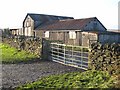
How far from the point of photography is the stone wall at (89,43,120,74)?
12789 mm

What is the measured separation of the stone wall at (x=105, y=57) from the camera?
12.8 meters

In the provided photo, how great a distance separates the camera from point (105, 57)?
1391 cm

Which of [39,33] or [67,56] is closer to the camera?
[67,56]

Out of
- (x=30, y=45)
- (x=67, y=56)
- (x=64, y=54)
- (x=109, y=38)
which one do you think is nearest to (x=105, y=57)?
(x=64, y=54)

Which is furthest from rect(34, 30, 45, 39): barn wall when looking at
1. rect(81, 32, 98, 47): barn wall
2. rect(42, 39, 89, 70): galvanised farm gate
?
rect(42, 39, 89, 70): galvanised farm gate

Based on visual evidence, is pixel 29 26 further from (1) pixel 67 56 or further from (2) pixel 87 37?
(1) pixel 67 56

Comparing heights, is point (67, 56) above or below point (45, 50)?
below

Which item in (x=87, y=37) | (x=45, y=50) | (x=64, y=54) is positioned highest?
(x=87, y=37)

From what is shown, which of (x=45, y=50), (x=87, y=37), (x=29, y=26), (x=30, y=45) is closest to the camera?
(x=45, y=50)

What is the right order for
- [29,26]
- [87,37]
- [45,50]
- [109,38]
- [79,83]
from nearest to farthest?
[79,83] < [45,50] < [87,37] < [109,38] < [29,26]

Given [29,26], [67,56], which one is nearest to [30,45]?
[67,56]

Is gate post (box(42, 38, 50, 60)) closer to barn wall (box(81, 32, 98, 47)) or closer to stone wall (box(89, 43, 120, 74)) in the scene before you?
stone wall (box(89, 43, 120, 74))

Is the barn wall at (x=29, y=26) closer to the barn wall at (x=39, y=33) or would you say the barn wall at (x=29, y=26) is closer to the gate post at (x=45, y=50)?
the barn wall at (x=39, y=33)

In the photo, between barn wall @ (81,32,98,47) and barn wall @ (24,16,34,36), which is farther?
barn wall @ (24,16,34,36)
